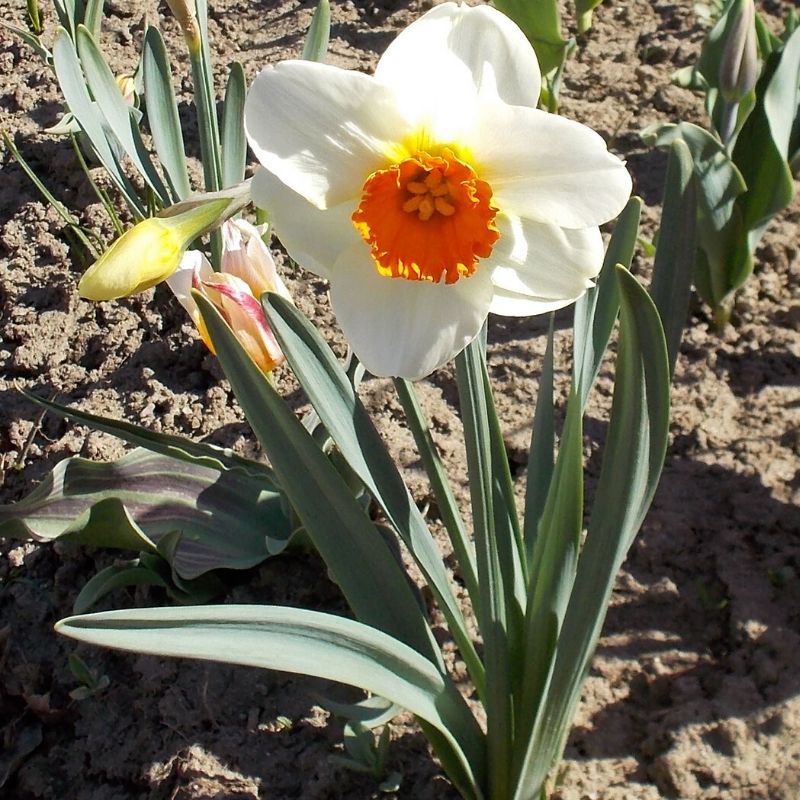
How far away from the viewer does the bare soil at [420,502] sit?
1448 millimetres

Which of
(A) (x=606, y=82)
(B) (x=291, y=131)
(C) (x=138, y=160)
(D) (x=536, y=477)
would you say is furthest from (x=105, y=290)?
(A) (x=606, y=82)

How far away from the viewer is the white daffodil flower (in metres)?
0.86

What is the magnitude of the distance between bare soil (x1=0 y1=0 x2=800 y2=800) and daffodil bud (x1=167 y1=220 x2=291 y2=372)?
0.49 meters

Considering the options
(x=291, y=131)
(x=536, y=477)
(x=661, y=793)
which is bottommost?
(x=661, y=793)

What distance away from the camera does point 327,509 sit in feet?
3.86

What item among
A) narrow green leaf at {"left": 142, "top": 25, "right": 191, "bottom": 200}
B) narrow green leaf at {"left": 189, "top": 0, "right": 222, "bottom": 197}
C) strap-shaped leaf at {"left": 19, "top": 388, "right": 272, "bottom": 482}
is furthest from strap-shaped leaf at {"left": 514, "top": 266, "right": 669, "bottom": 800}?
narrow green leaf at {"left": 142, "top": 25, "right": 191, "bottom": 200}

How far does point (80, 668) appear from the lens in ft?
5.05

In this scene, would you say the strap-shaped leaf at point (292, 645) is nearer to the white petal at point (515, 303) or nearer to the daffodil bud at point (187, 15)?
the white petal at point (515, 303)

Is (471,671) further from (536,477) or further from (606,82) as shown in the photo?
(606,82)

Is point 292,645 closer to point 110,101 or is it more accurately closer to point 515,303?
point 515,303

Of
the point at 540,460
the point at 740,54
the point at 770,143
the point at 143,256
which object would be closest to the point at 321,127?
the point at 143,256

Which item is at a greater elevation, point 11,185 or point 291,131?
point 291,131

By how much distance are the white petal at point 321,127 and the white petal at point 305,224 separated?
0.8 inches

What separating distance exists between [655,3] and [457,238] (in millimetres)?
2291
